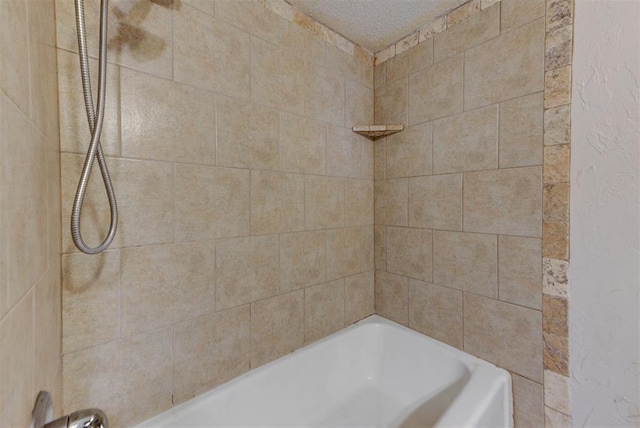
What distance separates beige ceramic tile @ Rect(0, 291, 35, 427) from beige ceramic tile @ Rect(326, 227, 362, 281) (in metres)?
1.11

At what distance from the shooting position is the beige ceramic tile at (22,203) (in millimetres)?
373

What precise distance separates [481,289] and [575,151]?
63 centimetres

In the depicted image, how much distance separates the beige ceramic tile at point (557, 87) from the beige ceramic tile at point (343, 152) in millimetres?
828

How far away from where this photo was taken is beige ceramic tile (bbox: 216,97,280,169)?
1.06 m

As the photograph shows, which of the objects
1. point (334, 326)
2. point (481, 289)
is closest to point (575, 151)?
point (481, 289)

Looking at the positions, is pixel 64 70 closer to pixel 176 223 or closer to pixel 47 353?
pixel 176 223

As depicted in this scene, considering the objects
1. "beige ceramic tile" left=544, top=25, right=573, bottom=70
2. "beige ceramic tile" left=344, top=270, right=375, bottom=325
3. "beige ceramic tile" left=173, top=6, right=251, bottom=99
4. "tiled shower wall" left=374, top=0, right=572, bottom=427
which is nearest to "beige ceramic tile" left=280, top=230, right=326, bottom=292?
"beige ceramic tile" left=344, top=270, right=375, bottom=325

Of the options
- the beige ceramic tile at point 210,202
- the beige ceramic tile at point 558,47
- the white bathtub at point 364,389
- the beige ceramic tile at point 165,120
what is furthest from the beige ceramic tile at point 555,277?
the beige ceramic tile at point 165,120

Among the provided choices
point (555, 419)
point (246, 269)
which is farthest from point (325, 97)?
point (555, 419)

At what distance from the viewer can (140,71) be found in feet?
2.90

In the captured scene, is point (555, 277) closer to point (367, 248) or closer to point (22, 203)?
point (367, 248)

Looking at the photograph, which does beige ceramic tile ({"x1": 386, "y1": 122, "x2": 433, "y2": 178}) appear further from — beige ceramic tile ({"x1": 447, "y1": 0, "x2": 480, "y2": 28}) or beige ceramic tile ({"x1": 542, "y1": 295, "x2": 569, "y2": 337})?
beige ceramic tile ({"x1": 542, "y1": 295, "x2": 569, "y2": 337})

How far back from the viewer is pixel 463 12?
1254 millimetres

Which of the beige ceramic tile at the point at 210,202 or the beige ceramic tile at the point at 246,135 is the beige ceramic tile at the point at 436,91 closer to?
the beige ceramic tile at the point at 246,135
